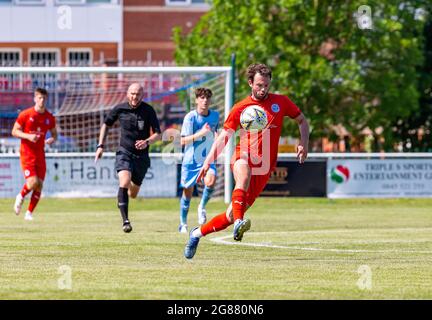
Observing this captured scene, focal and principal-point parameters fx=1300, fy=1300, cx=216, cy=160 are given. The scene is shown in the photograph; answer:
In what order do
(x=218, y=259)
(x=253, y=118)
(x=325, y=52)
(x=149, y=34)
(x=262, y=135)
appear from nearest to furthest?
(x=253, y=118), (x=262, y=135), (x=218, y=259), (x=325, y=52), (x=149, y=34)

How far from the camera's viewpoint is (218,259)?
559 inches

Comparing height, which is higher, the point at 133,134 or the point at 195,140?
the point at 133,134

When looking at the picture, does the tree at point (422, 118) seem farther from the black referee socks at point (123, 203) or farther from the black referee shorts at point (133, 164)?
the black referee socks at point (123, 203)

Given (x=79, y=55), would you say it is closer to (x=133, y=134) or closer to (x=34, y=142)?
(x=34, y=142)

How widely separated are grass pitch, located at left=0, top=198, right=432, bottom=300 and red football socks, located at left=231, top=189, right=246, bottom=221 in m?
0.52

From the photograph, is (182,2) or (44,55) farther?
(182,2)

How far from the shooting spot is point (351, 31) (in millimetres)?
41656

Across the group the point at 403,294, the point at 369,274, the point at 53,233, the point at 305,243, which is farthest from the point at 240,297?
the point at 53,233

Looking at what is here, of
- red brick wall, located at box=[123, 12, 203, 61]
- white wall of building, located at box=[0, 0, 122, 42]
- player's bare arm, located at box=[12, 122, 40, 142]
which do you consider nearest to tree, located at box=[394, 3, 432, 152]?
red brick wall, located at box=[123, 12, 203, 61]

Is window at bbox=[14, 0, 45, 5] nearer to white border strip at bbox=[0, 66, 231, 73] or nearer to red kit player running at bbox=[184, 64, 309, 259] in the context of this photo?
white border strip at bbox=[0, 66, 231, 73]

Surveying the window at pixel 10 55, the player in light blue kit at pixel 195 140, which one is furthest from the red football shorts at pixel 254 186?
the window at pixel 10 55

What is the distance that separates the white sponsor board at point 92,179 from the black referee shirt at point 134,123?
12.4 metres

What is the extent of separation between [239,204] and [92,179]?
731 inches

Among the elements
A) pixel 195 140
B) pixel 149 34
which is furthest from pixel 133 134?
pixel 149 34
